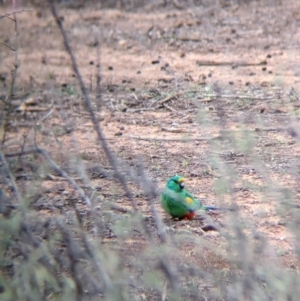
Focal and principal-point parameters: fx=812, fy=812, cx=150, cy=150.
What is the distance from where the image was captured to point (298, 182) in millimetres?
4898

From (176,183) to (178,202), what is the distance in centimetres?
24

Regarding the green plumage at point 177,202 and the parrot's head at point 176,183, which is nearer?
the green plumage at point 177,202

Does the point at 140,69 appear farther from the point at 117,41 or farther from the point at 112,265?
the point at 112,265

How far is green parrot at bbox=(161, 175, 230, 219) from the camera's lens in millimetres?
4531

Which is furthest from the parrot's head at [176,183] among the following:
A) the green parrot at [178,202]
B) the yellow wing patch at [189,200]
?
the yellow wing patch at [189,200]

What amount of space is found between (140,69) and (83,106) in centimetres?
141

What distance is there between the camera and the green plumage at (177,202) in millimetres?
4535

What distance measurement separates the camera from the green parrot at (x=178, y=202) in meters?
4.53

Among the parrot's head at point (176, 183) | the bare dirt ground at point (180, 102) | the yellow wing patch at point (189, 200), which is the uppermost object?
the parrot's head at point (176, 183)

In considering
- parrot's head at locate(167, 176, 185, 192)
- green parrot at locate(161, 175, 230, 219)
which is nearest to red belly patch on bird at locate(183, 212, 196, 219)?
green parrot at locate(161, 175, 230, 219)

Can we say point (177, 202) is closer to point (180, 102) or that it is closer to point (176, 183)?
point (176, 183)

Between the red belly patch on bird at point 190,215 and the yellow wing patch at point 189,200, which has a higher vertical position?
the yellow wing patch at point 189,200

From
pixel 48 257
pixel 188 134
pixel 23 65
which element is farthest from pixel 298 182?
pixel 23 65

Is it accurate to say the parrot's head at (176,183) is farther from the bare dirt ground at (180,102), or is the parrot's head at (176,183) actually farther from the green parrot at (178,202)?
the bare dirt ground at (180,102)
